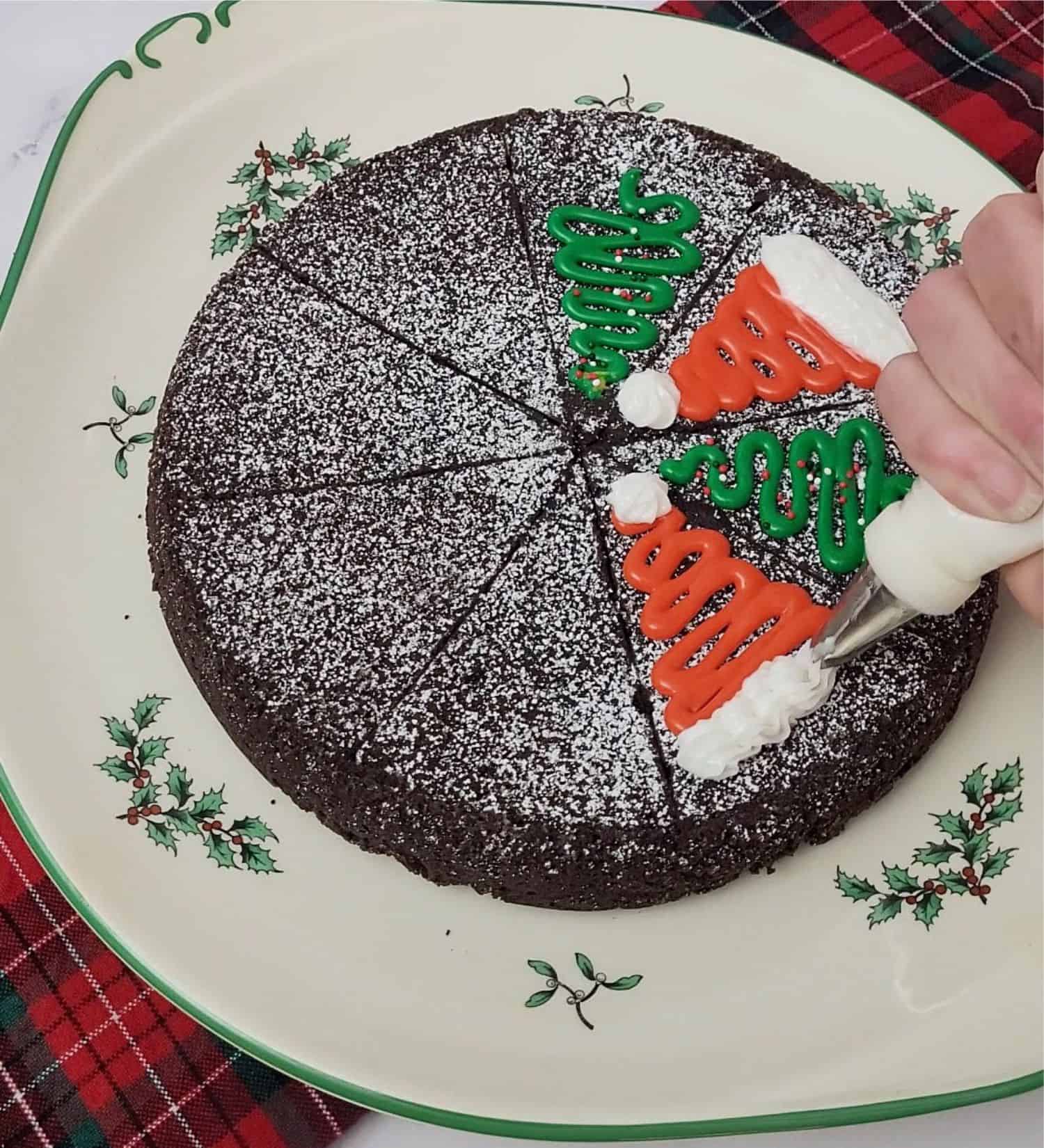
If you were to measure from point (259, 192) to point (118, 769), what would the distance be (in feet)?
4.85

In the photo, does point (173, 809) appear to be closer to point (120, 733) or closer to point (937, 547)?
point (120, 733)

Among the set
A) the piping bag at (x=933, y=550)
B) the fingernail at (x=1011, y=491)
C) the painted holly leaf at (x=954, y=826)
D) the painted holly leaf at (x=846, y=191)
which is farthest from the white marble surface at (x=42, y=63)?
the painted holly leaf at (x=954, y=826)

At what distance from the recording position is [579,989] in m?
2.31

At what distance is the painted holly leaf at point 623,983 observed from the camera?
7.57ft

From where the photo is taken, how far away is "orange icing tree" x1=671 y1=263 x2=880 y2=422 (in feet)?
8.27

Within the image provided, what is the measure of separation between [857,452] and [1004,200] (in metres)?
0.94

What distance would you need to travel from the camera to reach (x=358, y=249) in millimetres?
2713

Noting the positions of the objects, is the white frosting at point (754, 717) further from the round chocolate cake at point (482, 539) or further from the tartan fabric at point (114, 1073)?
the tartan fabric at point (114, 1073)

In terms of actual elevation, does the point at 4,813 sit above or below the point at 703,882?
above

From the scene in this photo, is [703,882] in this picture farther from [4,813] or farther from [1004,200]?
[4,813]

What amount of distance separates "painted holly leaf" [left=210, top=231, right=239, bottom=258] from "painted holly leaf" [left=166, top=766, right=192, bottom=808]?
1282 millimetres

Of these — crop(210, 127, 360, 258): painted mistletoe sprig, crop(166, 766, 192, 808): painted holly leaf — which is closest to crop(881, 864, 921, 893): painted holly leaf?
crop(166, 766, 192, 808): painted holly leaf

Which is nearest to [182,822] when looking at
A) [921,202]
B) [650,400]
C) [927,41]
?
[650,400]

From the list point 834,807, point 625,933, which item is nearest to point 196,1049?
point 625,933
